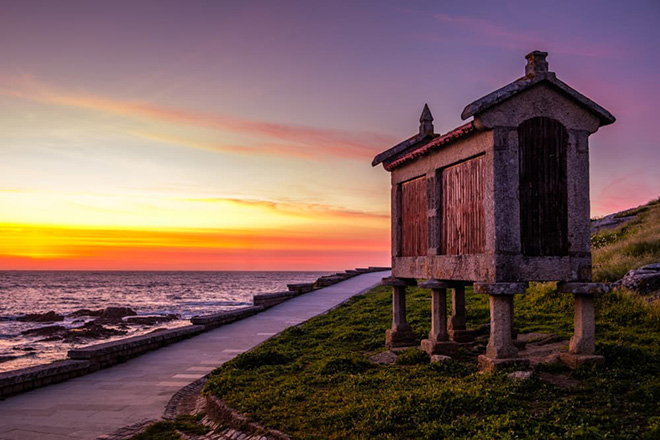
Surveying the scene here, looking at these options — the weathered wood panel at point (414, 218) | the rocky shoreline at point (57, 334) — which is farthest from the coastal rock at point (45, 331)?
the weathered wood panel at point (414, 218)

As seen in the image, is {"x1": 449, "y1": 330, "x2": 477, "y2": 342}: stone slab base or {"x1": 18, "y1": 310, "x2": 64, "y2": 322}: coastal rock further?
{"x1": 18, "y1": 310, "x2": 64, "y2": 322}: coastal rock

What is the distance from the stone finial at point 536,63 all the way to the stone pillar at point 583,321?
4.20m

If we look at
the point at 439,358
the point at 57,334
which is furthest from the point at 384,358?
the point at 57,334

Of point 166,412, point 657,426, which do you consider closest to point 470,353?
point 657,426

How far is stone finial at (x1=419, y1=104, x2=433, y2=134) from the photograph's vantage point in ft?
48.5

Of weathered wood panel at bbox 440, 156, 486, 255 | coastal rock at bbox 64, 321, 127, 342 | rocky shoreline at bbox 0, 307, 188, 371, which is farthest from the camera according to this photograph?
coastal rock at bbox 64, 321, 127, 342

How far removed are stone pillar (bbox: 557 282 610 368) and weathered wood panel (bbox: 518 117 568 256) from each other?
28.7 inches

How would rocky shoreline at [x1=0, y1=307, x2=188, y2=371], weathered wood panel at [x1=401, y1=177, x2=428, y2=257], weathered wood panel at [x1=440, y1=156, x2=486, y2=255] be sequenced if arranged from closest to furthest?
weathered wood panel at [x1=440, y1=156, x2=486, y2=255] → weathered wood panel at [x1=401, y1=177, x2=428, y2=257] → rocky shoreline at [x1=0, y1=307, x2=188, y2=371]

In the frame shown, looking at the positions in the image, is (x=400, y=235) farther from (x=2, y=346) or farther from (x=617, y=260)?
(x=2, y=346)

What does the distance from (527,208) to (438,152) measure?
274 cm

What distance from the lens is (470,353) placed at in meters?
12.9

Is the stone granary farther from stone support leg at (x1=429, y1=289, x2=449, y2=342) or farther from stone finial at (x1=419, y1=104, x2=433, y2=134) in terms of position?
stone finial at (x1=419, y1=104, x2=433, y2=134)

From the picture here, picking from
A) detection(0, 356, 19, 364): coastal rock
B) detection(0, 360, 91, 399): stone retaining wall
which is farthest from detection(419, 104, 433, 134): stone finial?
detection(0, 356, 19, 364): coastal rock

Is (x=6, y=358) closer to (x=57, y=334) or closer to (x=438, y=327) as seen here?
(x=57, y=334)
